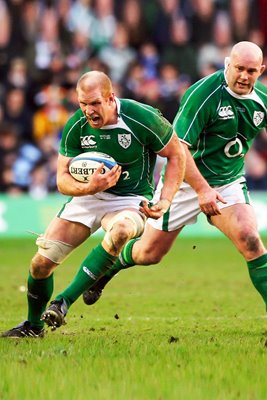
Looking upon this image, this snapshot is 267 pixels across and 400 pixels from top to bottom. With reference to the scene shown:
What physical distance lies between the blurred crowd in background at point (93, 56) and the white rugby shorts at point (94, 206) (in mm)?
10950

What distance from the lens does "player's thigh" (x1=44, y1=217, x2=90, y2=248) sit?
7.98 m

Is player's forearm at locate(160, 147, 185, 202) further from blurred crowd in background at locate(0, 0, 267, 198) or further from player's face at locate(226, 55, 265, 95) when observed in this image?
blurred crowd in background at locate(0, 0, 267, 198)

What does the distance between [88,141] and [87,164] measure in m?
0.33

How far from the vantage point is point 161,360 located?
260 inches

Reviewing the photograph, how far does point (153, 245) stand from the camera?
9219mm

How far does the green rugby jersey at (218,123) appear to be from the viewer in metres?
8.45

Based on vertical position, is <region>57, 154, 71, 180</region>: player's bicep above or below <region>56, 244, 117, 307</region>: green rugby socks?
above

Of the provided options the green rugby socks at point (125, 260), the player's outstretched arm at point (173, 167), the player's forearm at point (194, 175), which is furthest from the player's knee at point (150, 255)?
the player's outstretched arm at point (173, 167)

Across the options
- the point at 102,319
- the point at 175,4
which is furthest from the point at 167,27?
the point at 102,319

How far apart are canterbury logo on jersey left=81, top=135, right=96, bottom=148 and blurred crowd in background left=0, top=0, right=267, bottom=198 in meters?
11.2

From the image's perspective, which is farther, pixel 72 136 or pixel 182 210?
pixel 182 210

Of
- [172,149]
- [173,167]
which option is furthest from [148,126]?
[173,167]

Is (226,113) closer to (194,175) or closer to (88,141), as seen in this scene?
(194,175)

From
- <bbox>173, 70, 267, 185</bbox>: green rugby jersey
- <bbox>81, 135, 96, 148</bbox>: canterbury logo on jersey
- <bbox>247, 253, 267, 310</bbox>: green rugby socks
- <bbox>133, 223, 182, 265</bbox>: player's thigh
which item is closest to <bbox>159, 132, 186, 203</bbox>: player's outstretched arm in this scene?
<bbox>173, 70, 267, 185</bbox>: green rugby jersey
